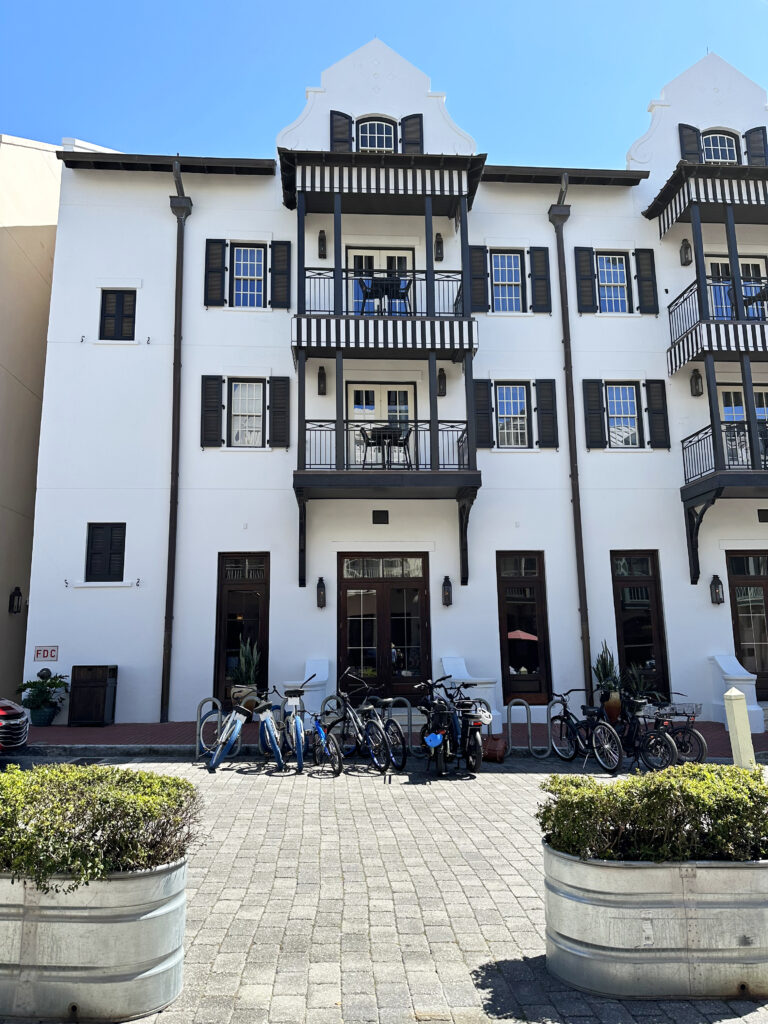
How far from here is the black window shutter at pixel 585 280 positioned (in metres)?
15.6

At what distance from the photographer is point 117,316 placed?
48.7 ft

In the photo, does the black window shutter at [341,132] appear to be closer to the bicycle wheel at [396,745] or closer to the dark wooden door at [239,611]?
the dark wooden door at [239,611]

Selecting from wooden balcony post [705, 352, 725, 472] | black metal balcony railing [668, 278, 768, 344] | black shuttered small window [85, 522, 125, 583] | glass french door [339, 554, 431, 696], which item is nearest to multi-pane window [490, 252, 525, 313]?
black metal balcony railing [668, 278, 768, 344]

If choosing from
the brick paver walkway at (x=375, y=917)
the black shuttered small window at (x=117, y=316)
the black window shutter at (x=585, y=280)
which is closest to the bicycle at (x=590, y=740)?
the brick paver walkway at (x=375, y=917)

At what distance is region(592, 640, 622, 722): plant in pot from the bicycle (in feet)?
5.71

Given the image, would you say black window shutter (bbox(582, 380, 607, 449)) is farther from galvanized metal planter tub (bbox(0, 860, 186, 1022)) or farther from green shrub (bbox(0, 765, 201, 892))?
galvanized metal planter tub (bbox(0, 860, 186, 1022))

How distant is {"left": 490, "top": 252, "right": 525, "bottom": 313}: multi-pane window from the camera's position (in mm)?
15586

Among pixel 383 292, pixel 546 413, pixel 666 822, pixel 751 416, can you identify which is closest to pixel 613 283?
pixel 546 413

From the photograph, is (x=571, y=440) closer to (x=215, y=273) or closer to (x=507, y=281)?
(x=507, y=281)

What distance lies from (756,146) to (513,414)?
8703 millimetres

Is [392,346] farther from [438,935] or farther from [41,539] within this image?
[438,935]

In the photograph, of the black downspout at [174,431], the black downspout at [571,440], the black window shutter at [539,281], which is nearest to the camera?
the black downspout at [174,431]

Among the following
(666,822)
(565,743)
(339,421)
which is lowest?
(565,743)

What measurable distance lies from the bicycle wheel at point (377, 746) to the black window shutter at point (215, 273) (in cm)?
945
